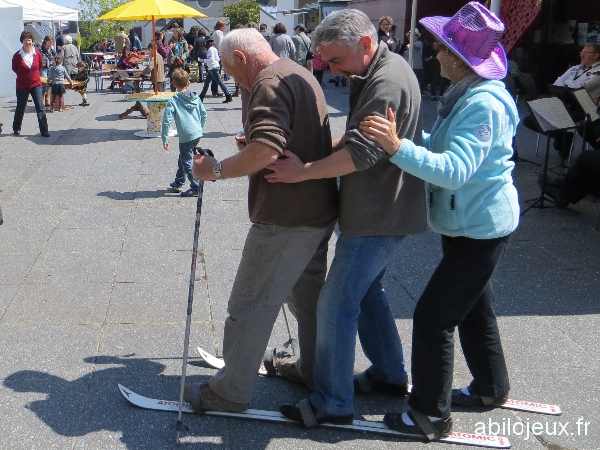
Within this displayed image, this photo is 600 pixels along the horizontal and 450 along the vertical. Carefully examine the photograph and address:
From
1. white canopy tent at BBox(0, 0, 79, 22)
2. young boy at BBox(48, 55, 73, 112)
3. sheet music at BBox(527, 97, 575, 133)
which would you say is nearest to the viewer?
sheet music at BBox(527, 97, 575, 133)

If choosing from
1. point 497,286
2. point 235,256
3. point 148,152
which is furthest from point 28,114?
point 497,286

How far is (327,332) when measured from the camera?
3250mm

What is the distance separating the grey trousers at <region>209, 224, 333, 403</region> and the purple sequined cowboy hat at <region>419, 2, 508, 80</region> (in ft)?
3.19

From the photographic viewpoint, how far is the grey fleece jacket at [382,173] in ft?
9.52

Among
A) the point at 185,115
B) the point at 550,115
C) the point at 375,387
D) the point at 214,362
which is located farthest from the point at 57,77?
the point at 375,387

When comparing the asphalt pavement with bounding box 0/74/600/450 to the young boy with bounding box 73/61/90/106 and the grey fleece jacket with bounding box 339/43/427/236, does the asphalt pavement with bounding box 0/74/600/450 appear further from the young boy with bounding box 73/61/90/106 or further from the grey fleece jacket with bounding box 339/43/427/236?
the young boy with bounding box 73/61/90/106

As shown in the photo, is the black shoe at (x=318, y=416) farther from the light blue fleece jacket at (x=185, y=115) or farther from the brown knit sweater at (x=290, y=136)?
the light blue fleece jacket at (x=185, y=115)

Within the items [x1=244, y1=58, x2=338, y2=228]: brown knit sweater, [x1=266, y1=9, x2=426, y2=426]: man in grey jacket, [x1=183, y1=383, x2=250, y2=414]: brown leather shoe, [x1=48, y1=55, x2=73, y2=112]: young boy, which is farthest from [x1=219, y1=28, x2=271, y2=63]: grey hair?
[x1=48, y1=55, x2=73, y2=112]: young boy

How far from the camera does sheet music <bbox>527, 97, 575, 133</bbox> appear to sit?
7336 millimetres

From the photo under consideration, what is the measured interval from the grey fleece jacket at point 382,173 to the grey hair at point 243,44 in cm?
44

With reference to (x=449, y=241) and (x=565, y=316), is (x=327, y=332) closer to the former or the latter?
(x=449, y=241)

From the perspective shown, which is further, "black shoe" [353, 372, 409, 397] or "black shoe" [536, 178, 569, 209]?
"black shoe" [536, 178, 569, 209]

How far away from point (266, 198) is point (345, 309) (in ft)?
1.98

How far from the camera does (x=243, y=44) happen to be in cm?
311
